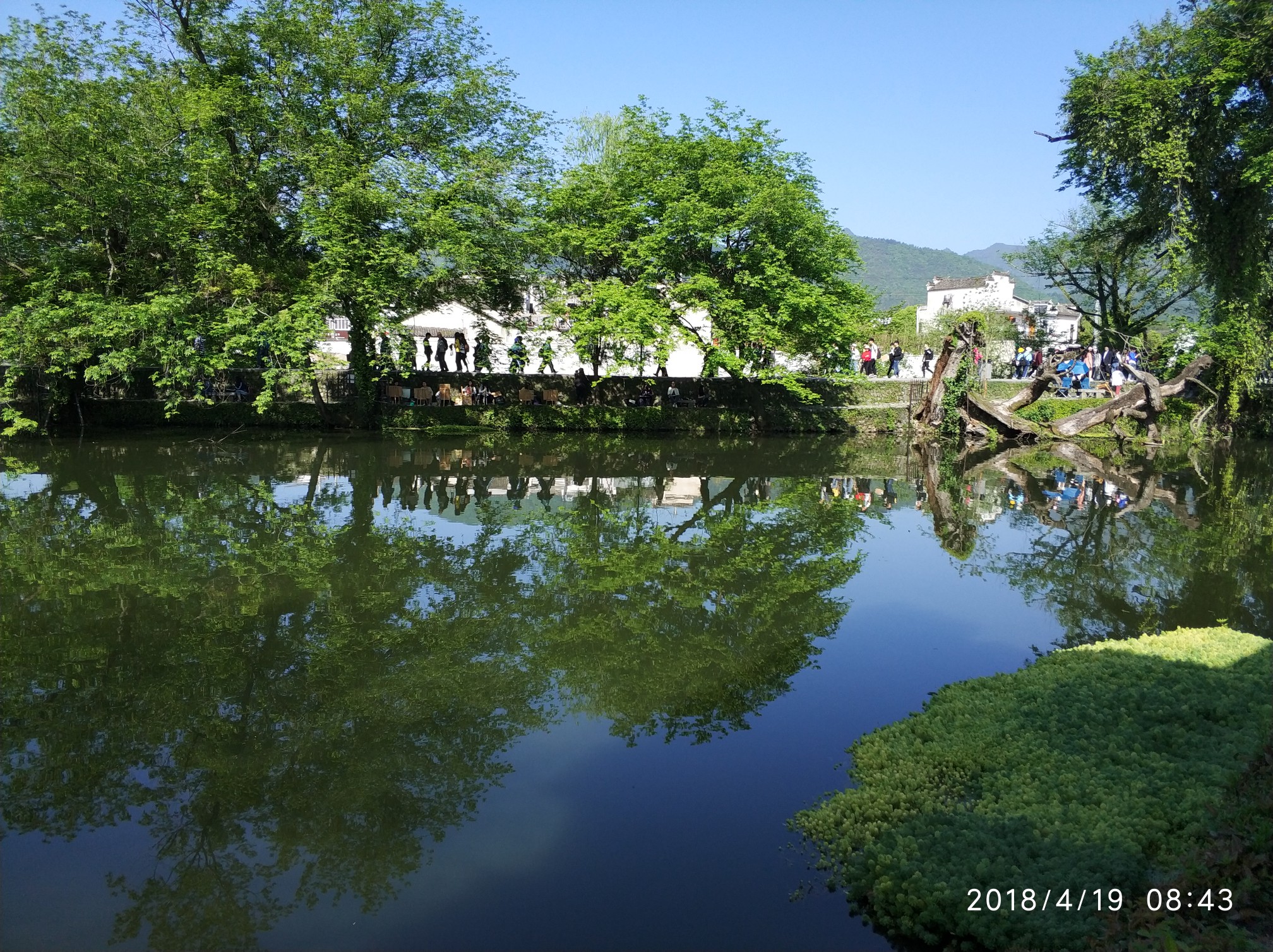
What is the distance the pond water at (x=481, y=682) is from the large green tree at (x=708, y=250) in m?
10.2

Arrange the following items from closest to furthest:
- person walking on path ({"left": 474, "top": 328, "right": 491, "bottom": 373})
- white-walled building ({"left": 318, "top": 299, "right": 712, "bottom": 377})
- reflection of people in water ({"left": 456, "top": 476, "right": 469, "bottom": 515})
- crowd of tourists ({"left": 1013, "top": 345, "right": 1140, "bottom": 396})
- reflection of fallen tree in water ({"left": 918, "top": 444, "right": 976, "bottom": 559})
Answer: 1. reflection of fallen tree in water ({"left": 918, "top": 444, "right": 976, "bottom": 559})
2. reflection of people in water ({"left": 456, "top": 476, "right": 469, "bottom": 515})
3. white-walled building ({"left": 318, "top": 299, "right": 712, "bottom": 377})
4. person walking on path ({"left": 474, "top": 328, "right": 491, "bottom": 373})
5. crowd of tourists ({"left": 1013, "top": 345, "right": 1140, "bottom": 396})

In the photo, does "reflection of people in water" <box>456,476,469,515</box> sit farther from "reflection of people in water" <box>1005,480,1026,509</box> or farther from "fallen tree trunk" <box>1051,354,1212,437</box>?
"fallen tree trunk" <box>1051,354,1212,437</box>

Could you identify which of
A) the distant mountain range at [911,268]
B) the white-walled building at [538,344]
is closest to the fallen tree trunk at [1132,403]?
the white-walled building at [538,344]

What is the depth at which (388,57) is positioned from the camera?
2536cm

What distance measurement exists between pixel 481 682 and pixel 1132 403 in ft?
84.3

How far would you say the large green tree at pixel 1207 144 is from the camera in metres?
25.5

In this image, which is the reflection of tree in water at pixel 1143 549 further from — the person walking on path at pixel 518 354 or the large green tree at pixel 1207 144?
the person walking on path at pixel 518 354

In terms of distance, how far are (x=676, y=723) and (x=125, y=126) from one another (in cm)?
2297

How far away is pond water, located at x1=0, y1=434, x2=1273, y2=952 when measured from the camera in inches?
196

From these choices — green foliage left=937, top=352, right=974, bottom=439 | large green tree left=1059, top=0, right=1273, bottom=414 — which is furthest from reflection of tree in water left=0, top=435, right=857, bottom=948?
large green tree left=1059, top=0, right=1273, bottom=414

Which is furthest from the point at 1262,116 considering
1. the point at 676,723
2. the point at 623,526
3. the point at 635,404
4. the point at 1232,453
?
the point at 676,723

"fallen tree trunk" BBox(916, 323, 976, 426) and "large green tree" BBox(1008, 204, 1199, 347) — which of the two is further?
"large green tree" BBox(1008, 204, 1199, 347)

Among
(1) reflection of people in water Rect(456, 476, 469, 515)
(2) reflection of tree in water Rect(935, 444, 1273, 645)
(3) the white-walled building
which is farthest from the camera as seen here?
(3) the white-walled building

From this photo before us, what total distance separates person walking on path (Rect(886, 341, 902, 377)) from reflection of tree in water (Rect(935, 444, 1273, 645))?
13552 mm
